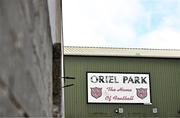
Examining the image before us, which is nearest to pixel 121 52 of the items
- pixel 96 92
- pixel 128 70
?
pixel 128 70

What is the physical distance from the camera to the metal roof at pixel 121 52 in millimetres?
32250

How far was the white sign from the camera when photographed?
102ft

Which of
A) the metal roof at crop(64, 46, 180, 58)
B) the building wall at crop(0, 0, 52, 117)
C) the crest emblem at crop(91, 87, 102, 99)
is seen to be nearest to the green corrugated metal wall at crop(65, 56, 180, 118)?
the metal roof at crop(64, 46, 180, 58)

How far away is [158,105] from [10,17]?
30527 mm

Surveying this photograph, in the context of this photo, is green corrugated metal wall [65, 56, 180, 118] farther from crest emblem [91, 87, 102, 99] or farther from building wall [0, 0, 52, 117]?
building wall [0, 0, 52, 117]

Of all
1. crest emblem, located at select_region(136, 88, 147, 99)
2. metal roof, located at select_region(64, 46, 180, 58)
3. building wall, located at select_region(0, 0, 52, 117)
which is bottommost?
crest emblem, located at select_region(136, 88, 147, 99)

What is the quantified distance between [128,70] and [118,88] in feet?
4.85

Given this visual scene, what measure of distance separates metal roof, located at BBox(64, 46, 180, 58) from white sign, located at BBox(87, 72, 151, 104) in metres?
1.39

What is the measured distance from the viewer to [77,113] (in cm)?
3084

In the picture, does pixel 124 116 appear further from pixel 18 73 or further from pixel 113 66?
pixel 18 73

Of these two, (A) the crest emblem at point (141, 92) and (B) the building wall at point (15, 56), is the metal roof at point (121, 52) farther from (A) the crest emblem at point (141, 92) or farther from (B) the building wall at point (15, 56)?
(B) the building wall at point (15, 56)

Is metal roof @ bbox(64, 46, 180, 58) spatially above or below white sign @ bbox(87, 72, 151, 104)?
above

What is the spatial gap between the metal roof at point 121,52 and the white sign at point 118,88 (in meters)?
1.39

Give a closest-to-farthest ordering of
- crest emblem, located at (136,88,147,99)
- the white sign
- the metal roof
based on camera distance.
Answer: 1. the white sign
2. crest emblem, located at (136,88,147,99)
3. the metal roof
